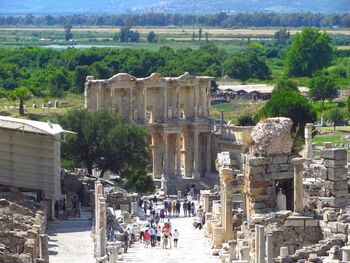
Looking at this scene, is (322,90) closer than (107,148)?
No

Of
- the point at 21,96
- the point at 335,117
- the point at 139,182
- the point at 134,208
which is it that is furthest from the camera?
the point at 335,117

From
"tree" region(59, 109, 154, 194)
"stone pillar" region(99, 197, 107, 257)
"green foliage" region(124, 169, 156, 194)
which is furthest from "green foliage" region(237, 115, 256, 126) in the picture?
"stone pillar" region(99, 197, 107, 257)

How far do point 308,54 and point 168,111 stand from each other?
3618 inches

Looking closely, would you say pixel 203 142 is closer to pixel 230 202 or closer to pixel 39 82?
pixel 230 202

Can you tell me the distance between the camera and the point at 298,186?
40719mm

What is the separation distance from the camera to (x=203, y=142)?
87812 mm

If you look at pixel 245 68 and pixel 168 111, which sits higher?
pixel 168 111

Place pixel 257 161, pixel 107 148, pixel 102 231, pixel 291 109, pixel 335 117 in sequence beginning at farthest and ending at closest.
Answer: pixel 335 117, pixel 291 109, pixel 107 148, pixel 102 231, pixel 257 161

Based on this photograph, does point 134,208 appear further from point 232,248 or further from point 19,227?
point 232,248

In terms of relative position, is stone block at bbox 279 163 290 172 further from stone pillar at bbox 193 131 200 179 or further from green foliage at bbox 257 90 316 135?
green foliage at bbox 257 90 316 135

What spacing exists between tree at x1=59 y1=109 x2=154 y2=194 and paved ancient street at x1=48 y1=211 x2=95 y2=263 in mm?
14497

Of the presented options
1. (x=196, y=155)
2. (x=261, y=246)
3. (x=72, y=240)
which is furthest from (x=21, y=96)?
(x=261, y=246)

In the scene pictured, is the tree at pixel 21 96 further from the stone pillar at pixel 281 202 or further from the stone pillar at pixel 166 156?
the stone pillar at pixel 281 202

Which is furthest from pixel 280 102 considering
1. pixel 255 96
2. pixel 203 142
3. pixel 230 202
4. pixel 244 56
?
pixel 244 56
